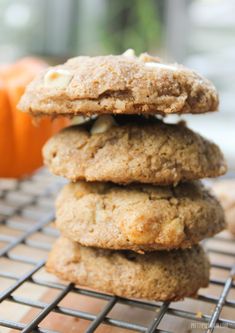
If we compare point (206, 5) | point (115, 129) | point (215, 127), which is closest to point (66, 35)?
point (206, 5)

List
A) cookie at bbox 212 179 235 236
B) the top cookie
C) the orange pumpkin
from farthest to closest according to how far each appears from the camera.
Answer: the orange pumpkin < cookie at bbox 212 179 235 236 < the top cookie

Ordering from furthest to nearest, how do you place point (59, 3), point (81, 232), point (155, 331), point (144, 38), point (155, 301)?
point (144, 38), point (59, 3), point (155, 301), point (81, 232), point (155, 331)

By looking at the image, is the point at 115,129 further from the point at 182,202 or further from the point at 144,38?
the point at 144,38

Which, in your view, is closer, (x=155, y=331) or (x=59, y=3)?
(x=155, y=331)

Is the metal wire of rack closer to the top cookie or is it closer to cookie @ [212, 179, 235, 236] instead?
cookie @ [212, 179, 235, 236]

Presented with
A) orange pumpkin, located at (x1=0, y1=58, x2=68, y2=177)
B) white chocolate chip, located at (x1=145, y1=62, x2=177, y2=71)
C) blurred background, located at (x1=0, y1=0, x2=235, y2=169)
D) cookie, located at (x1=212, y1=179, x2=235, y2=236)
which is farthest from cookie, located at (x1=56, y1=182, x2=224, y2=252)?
blurred background, located at (x1=0, y1=0, x2=235, y2=169)

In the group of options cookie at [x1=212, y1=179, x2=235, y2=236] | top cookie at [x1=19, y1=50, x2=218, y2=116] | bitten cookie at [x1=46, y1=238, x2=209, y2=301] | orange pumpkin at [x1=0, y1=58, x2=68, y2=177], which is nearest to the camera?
top cookie at [x1=19, y1=50, x2=218, y2=116]

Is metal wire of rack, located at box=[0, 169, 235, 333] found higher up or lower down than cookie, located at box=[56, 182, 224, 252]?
lower down
